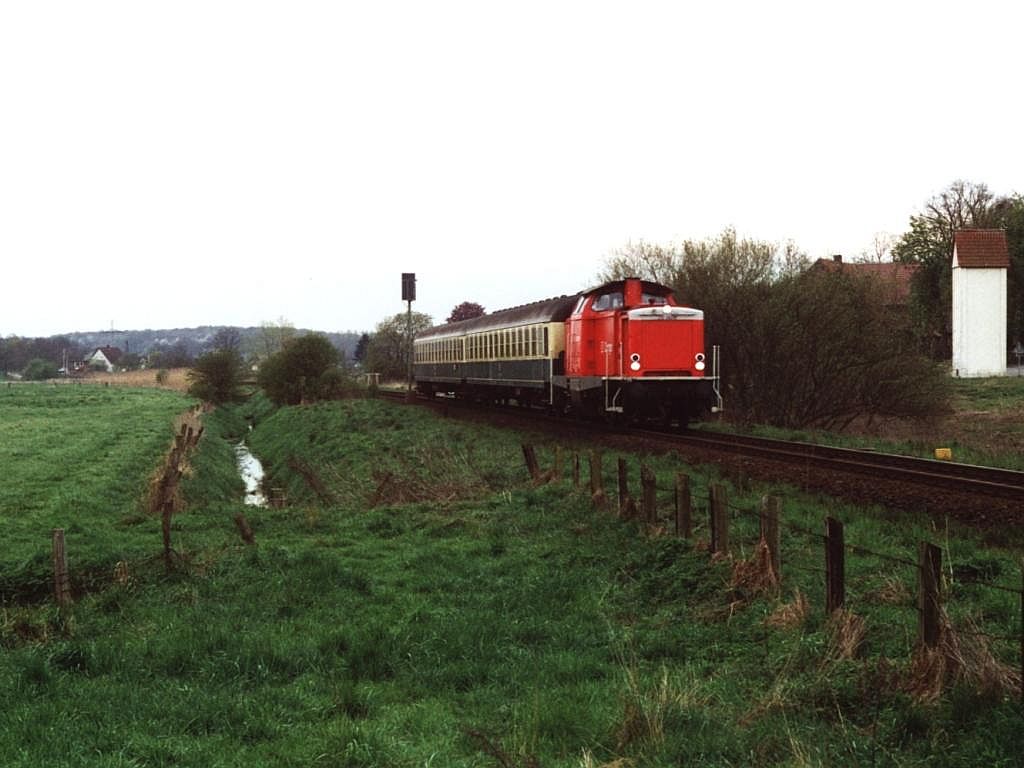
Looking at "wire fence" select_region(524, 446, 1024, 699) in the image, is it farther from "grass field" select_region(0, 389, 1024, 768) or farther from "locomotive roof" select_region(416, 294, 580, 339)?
"locomotive roof" select_region(416, 294, 580, 339)

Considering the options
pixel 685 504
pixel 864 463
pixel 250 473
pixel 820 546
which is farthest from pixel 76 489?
pixel 820 546

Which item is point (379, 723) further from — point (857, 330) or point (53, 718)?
point (857, 330)

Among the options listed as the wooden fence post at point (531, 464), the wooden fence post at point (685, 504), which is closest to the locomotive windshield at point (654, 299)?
the wooden fence post at point (531, 464)

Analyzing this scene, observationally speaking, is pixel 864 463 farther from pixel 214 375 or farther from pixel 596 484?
pixel 214 375

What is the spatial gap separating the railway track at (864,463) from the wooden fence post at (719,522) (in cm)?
374

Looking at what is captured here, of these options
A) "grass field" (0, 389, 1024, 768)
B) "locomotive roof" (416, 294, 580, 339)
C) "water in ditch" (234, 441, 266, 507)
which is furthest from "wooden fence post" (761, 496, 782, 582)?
"locomotive roof" (416, 294, 580, 339)

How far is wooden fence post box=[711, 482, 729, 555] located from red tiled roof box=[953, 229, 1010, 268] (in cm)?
5917

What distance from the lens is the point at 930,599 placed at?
6430 mm

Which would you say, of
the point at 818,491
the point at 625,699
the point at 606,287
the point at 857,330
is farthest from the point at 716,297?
the point at 625,699

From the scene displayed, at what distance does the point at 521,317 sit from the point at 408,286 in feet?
70.0

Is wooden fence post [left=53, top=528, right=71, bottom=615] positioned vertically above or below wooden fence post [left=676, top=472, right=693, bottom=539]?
below

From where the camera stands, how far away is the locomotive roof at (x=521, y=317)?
87.4ft

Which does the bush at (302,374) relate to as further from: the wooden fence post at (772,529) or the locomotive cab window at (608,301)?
the wooden fence post at (772,529)

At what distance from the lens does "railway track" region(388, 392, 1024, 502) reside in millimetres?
12594
